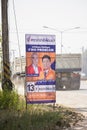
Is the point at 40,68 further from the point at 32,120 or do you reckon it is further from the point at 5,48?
the point at 32,120

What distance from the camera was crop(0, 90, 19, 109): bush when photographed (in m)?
13.8

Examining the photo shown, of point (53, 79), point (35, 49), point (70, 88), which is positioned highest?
point (35, 49)

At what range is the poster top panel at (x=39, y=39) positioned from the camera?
13.3m

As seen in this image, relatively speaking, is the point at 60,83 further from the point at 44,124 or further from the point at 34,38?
the point at 44,124

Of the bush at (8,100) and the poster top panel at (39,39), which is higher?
the poster top panel at (39,39)

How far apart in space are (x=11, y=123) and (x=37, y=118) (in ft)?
3.75

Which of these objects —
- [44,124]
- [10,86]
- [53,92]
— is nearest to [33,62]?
[53,92]

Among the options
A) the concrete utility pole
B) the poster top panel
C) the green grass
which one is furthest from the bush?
the poster top panel

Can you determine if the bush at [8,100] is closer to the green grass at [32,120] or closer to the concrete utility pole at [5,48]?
the green grass at [32,120]

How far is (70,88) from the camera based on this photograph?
35031mm

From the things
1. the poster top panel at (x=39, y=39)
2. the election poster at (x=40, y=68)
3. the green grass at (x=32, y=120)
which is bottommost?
the green grass at (x=32, y=120)

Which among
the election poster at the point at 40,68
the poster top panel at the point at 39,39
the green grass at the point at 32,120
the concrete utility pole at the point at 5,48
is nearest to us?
the green grass at the point at 32,120

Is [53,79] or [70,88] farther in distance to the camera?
[70,88]

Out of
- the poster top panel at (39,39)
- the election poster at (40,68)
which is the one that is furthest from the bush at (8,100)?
the poster top panel at (39,39)
